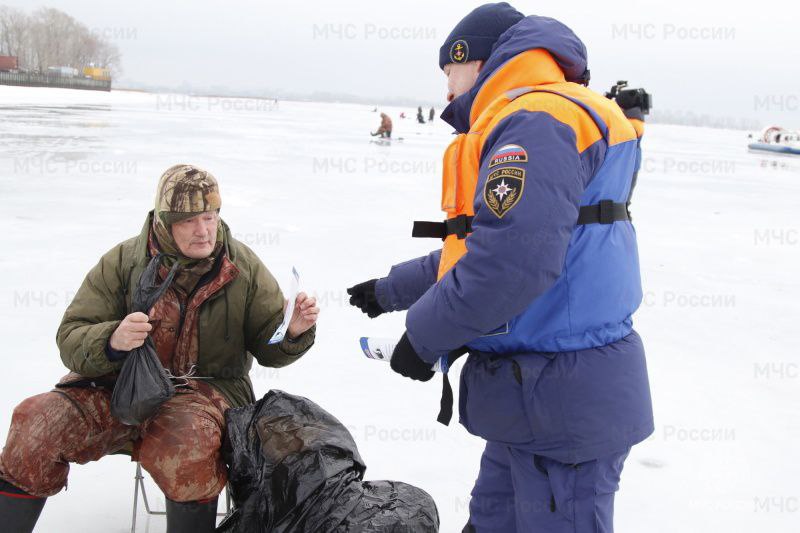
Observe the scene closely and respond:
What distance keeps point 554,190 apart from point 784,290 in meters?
5.61

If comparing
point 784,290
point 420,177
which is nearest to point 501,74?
point 784,290

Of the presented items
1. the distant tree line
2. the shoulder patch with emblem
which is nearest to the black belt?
the shoulder patch with emblem

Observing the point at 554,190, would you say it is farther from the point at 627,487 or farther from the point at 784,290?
the point at 784,290

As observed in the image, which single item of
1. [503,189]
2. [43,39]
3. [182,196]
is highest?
[43,39]

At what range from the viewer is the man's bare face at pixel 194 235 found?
7.34ft

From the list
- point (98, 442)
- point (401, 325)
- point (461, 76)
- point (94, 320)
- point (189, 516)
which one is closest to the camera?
point (461, 76)

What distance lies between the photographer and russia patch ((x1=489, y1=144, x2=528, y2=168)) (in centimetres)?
147

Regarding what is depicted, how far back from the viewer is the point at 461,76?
185cm

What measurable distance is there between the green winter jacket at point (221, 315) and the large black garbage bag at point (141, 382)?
15 centimetres

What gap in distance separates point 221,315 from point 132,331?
392 mm

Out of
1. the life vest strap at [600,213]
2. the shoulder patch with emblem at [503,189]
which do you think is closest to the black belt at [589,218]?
the life vest strap at [600,213]

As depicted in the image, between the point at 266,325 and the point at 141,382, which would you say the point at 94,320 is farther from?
the point at 266,325

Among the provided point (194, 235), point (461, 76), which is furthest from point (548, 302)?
point (194, 235)

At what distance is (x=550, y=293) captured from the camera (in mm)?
1633
